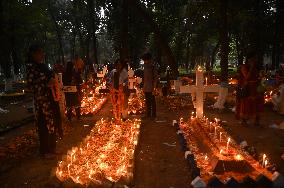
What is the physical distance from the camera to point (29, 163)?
8477mm

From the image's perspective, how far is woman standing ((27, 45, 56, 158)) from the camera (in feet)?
27.8

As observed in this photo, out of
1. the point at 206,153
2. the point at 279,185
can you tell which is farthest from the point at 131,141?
the point at 279,185

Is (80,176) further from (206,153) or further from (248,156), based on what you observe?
(248,156)

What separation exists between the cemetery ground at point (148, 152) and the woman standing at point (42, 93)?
0.52 meters

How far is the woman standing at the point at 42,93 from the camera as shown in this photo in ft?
27.8

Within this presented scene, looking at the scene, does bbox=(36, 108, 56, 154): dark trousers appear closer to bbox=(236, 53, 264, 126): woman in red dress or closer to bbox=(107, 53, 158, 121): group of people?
bbox=(107, 53, 158, 121): group of people

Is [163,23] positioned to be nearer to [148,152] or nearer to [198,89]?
[198,89]

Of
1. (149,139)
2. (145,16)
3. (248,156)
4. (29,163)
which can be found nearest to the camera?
(248,156)

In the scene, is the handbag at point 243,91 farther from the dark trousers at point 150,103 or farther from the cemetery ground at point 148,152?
the dark trousers at point 150,103

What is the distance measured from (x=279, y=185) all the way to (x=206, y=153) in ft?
6.89

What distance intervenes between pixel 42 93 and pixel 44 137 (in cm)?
103

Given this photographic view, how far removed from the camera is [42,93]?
8594 mm

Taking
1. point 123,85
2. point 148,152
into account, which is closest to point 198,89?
point 123,85

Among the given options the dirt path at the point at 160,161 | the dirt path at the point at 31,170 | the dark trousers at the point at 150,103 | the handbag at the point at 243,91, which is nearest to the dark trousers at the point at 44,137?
the dirt path at the point at 31,170
